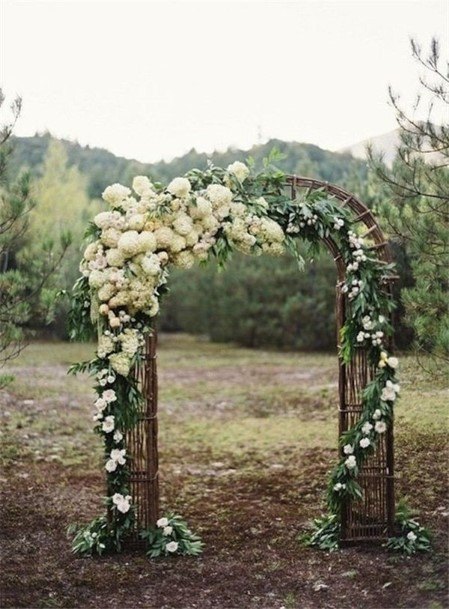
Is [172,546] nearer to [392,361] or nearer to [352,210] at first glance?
[392,361]

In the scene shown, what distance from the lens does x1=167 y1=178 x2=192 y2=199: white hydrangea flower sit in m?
4.58

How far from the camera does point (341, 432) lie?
4.92m

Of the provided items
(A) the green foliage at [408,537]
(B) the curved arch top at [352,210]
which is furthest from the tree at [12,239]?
(A) the green foliage at [408,537]

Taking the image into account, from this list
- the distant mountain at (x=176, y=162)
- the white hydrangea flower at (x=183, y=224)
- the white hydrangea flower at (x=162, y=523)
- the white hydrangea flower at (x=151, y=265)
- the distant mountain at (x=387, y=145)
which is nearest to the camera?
the white hydrangea flower at (x=151, y=265)

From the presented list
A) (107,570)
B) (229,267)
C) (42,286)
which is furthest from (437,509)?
(229,267)

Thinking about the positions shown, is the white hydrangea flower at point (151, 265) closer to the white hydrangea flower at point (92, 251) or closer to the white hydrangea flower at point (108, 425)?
the white hydrangea flower at point (92, 251)

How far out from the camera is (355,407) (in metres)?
4.89

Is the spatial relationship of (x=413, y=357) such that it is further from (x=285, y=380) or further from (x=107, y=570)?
(x=285, y=380)

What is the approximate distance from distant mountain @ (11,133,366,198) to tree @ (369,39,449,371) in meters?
7.65

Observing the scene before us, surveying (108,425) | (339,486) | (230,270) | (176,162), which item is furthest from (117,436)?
(176,162)

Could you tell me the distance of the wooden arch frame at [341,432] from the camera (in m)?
4.81

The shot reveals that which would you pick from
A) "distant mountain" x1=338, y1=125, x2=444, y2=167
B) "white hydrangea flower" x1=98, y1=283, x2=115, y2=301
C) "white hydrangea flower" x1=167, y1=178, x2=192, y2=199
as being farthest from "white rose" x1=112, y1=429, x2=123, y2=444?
"distant mountain" x1=338, y1=125, x2=444, y2=167

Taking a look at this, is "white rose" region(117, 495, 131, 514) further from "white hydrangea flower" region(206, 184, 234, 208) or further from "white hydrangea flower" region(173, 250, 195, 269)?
"white hydrangea flower" region(206, 184, 234, 208)

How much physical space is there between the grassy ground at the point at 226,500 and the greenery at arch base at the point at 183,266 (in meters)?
0.26
